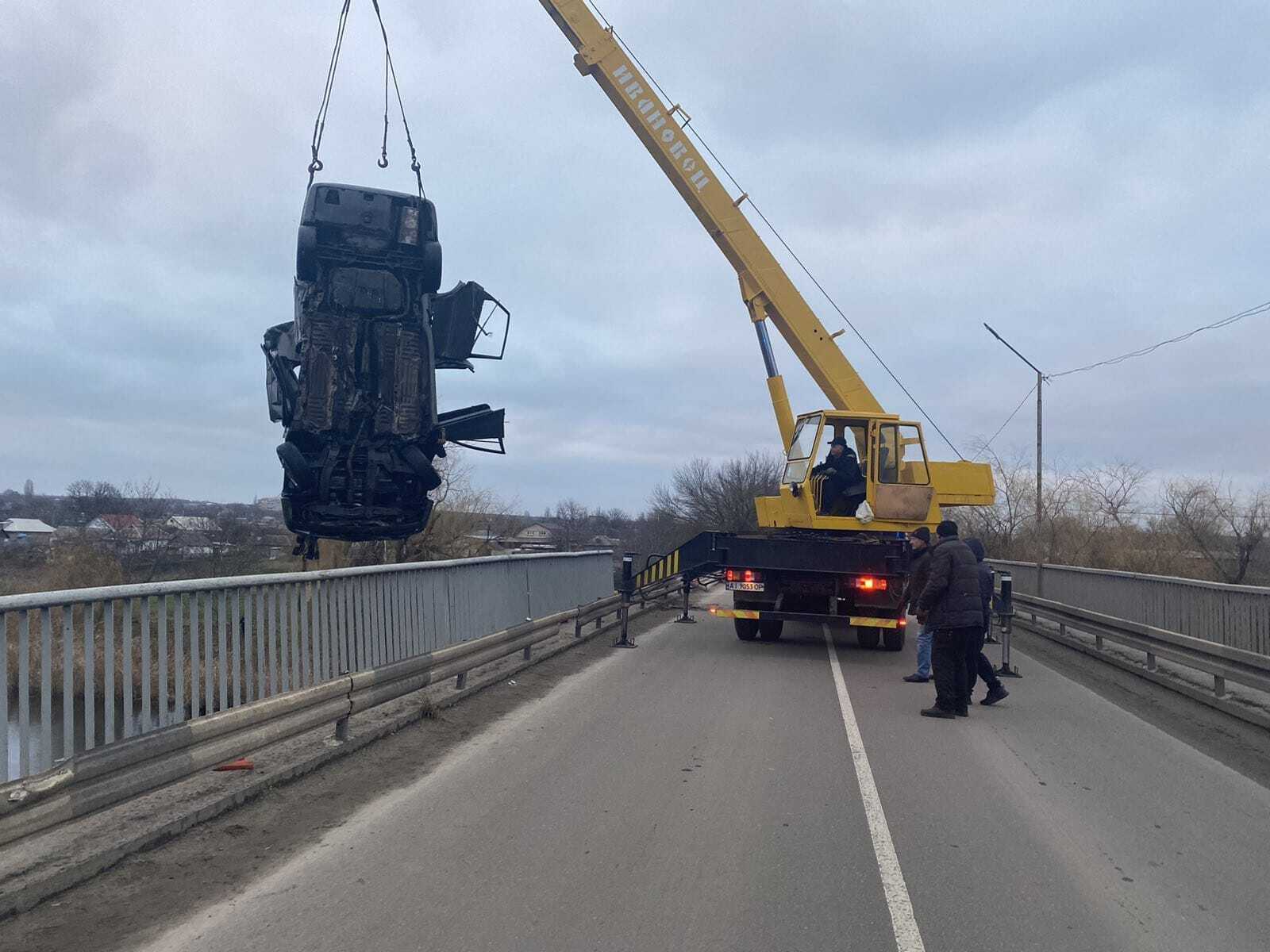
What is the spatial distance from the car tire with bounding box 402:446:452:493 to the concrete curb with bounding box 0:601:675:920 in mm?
2006

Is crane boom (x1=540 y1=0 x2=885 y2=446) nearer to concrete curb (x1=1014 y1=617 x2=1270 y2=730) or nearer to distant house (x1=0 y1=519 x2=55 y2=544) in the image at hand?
concrete curb (x1=1014 y1=617 x2=1270 y2=730)

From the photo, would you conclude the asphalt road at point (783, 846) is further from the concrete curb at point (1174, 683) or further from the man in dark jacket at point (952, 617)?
the concrete curb at point (1174, 683)

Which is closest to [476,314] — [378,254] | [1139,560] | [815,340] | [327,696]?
[378,254]

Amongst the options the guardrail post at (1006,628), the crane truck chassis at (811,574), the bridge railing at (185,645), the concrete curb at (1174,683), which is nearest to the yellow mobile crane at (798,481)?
the crane truck chassis at (811,574)

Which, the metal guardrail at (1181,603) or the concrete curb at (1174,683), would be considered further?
the metal guardrail at (1181,603)

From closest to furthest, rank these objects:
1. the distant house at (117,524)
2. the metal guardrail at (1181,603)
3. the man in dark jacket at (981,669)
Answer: the man in dark jacket at (981,669)
the metal guardrail at (1181,603)
the distant house at (117,524)

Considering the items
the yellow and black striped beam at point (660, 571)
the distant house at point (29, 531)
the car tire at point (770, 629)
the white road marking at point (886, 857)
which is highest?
the distant house at point (29, 531)

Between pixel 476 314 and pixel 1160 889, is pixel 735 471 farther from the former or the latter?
pixel 1160 889

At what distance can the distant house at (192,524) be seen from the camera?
18.4 meters

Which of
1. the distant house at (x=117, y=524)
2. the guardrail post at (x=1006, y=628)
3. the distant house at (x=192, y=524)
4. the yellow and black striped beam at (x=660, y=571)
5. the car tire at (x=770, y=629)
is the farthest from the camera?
the distant house at (x=117, y=524)

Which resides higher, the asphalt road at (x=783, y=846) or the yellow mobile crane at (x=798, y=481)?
the yellow mobile crane at (x=798, y=481)

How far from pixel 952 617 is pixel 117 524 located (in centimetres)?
1619

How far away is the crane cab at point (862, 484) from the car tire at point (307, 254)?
7.73 m

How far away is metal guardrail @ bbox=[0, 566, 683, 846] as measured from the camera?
460 centimetres
